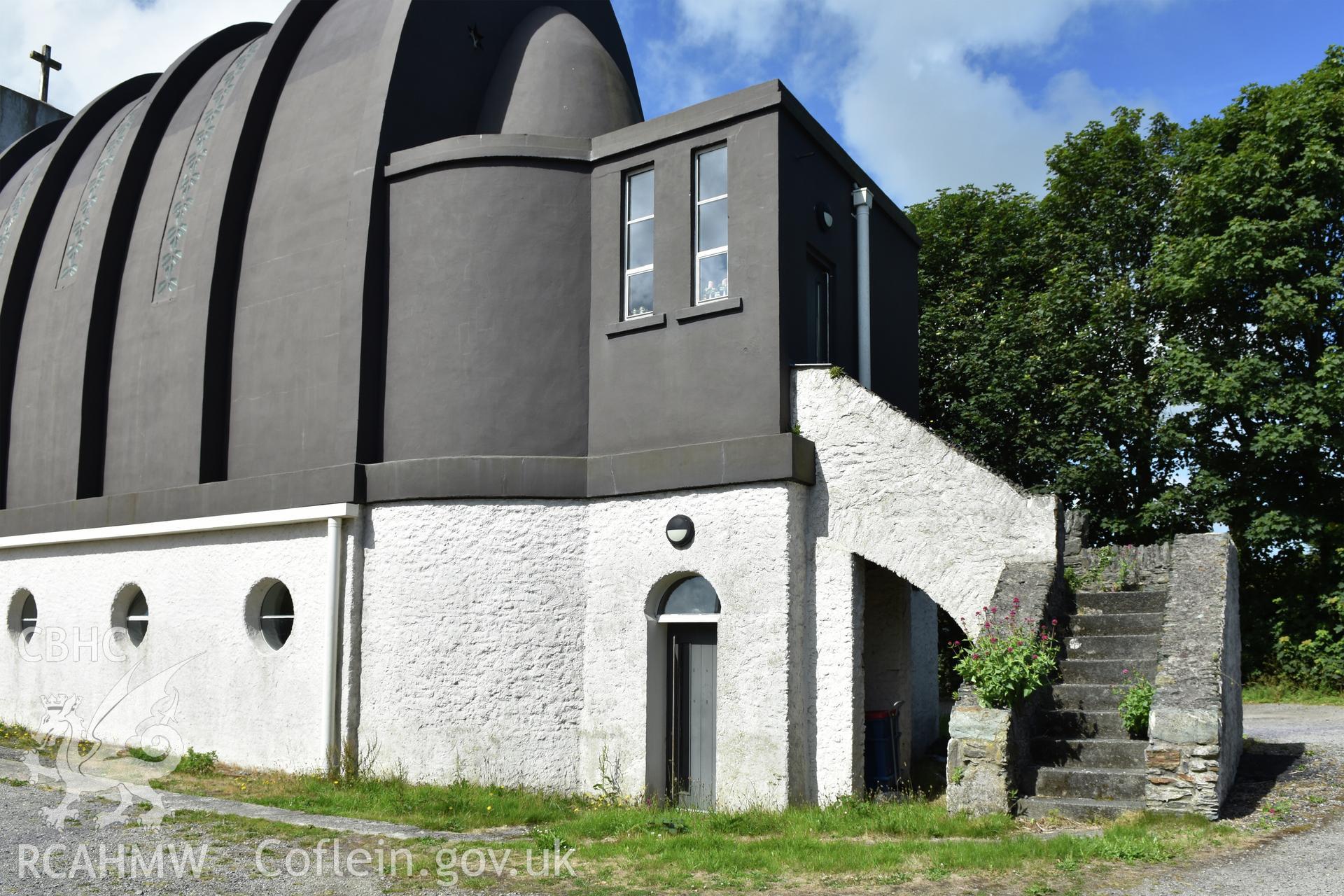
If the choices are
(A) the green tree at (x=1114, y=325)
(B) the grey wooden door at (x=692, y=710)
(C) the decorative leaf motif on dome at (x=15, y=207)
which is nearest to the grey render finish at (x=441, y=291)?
(B) the grey wooden door at (x=692, y=710)

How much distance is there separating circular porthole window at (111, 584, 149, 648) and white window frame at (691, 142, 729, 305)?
8714 millimetres

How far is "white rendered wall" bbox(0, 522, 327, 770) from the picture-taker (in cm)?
1241

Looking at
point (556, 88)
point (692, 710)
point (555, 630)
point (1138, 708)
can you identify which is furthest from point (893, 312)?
point (1138, 708)

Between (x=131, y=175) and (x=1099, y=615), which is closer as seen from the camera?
(x=1099, y=615)

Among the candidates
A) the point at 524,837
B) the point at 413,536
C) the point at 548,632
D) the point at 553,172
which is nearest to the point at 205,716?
the point at 413,536

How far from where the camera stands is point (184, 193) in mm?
15516

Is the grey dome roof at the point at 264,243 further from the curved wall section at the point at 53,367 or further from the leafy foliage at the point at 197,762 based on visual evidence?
the leafy foliage at the point at 197,762

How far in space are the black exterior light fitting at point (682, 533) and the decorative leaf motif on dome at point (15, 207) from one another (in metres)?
14.0

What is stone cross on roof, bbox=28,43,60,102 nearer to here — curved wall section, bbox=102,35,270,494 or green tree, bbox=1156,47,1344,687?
curved wall section, bbox=102,35,270,494

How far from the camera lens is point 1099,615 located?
412 inches

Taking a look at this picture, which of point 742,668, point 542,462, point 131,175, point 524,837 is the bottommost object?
point 524,837

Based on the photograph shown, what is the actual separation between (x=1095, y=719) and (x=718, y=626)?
358 centimetres

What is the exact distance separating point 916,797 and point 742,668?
2084 mm

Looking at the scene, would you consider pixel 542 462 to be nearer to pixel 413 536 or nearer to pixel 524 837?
pixel 413 536
